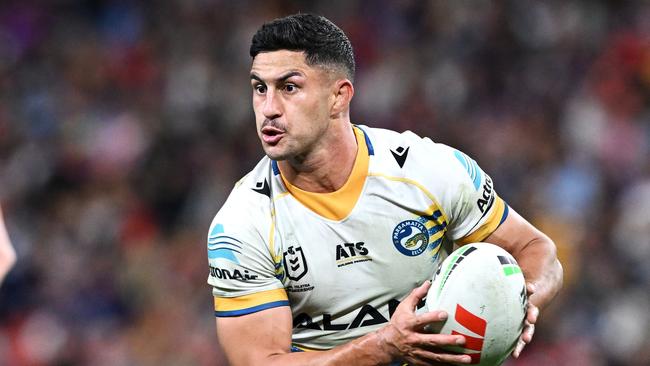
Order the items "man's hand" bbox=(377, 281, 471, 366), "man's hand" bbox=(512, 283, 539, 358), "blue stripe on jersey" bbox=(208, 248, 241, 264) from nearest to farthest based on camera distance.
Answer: "man's hand" bbox=(377, 281, 471, 366), "man's hand" bbox=(512, 283, 539, 358), "blue stripe on jersey" bbox=(208, 248, 241, 264)

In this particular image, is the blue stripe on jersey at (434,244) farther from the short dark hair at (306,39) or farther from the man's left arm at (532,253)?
the short dark hair at (306,39)

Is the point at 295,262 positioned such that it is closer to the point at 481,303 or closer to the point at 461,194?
the point at 461,194

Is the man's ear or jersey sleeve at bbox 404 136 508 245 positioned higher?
the man's ear

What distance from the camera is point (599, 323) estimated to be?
31.1 ft

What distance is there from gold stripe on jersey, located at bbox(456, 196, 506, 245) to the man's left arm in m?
0.03

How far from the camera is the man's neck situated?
202 inches

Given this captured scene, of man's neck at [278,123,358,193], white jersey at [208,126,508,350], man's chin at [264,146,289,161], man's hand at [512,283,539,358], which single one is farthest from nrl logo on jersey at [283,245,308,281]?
man's hand at [512,283,539,358]

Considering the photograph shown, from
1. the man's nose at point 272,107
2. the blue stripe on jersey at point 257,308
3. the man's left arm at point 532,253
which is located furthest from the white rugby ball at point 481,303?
the man's nose at point 272,107

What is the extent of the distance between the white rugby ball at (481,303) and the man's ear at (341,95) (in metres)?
0.95

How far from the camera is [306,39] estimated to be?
4.98 metres

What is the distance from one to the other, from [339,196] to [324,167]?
149 mm

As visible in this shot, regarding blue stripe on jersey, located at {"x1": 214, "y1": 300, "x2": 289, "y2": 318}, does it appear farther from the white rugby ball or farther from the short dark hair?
the short dark hair

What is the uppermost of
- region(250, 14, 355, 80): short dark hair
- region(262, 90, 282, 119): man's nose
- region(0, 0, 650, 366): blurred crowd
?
region(250, 14, 355, 80): short dark hair

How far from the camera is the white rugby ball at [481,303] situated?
4.50 meters
